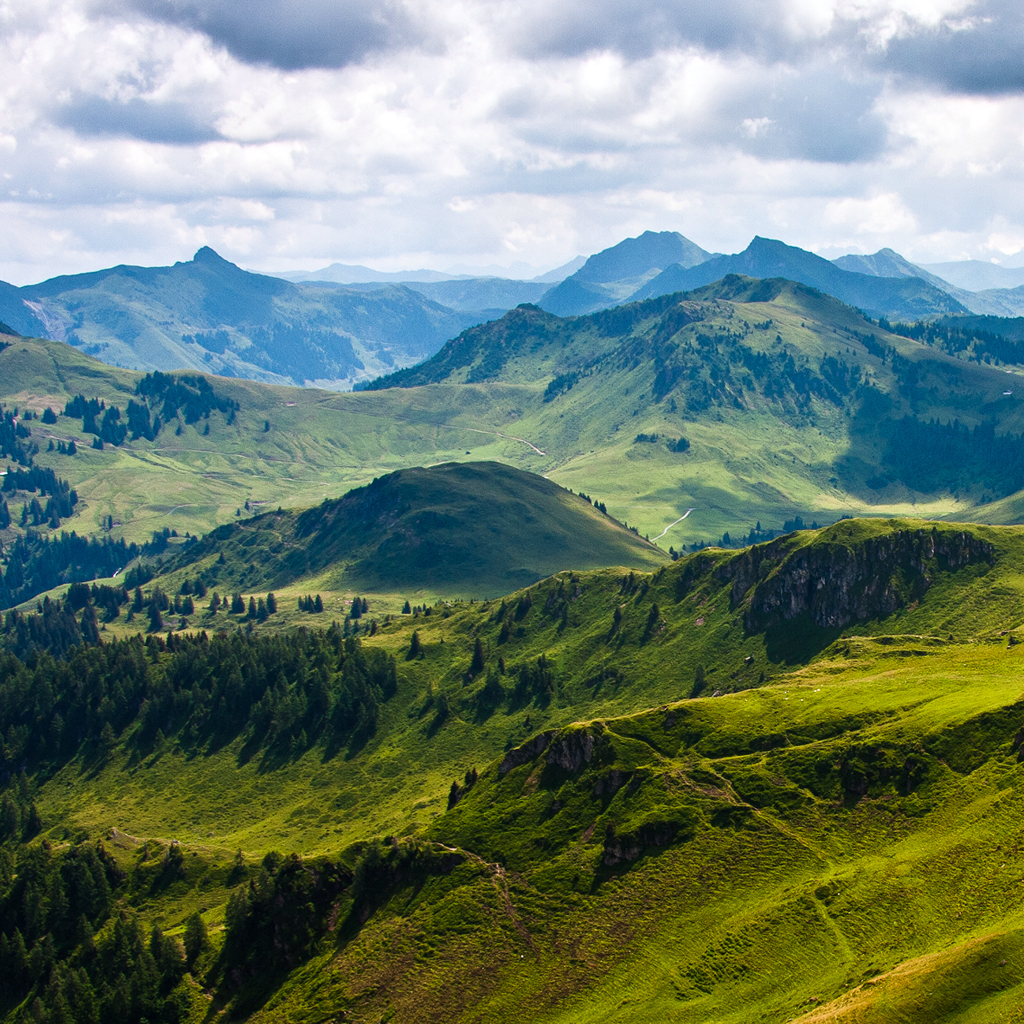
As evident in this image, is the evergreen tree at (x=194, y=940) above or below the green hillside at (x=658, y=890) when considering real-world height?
below

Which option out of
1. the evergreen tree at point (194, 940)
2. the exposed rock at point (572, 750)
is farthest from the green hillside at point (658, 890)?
the evergreen tree at point (194, 940)

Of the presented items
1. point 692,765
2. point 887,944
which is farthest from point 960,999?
point 692,765

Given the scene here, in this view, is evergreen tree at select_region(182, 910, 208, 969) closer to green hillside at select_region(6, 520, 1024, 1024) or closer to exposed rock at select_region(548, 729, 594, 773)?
green hillside at select_region(6, 520, 1024, 1024)

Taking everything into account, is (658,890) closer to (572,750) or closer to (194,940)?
(572,750)

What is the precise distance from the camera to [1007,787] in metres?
147

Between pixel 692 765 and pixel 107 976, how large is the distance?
108m

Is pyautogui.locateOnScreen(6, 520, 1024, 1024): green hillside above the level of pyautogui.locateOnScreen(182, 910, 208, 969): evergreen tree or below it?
above

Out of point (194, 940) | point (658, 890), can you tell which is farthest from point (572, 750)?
point (194, 940)

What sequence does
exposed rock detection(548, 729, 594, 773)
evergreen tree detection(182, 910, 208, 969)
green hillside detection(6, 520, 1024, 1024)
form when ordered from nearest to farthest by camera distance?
green hillside detection(6, 520, 1024, 1024)
evergreen tree detection(182, 910, 208, 969)
exposed rock detection(548, 729, 594, 773)

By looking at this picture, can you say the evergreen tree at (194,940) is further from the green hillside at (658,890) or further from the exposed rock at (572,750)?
the exposed rock at (572,750)

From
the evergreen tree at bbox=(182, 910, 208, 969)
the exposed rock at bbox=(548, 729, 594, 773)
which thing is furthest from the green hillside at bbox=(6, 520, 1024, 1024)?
the evergreen tree at bbox=(182, 910, 208, 969)

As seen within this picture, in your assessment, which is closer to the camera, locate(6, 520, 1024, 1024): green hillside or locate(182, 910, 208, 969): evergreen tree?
locate(6, 520, 1024, 1024): green hillside

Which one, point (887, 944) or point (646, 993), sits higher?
point (887, 944)

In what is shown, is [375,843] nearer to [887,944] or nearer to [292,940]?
[292,940]
